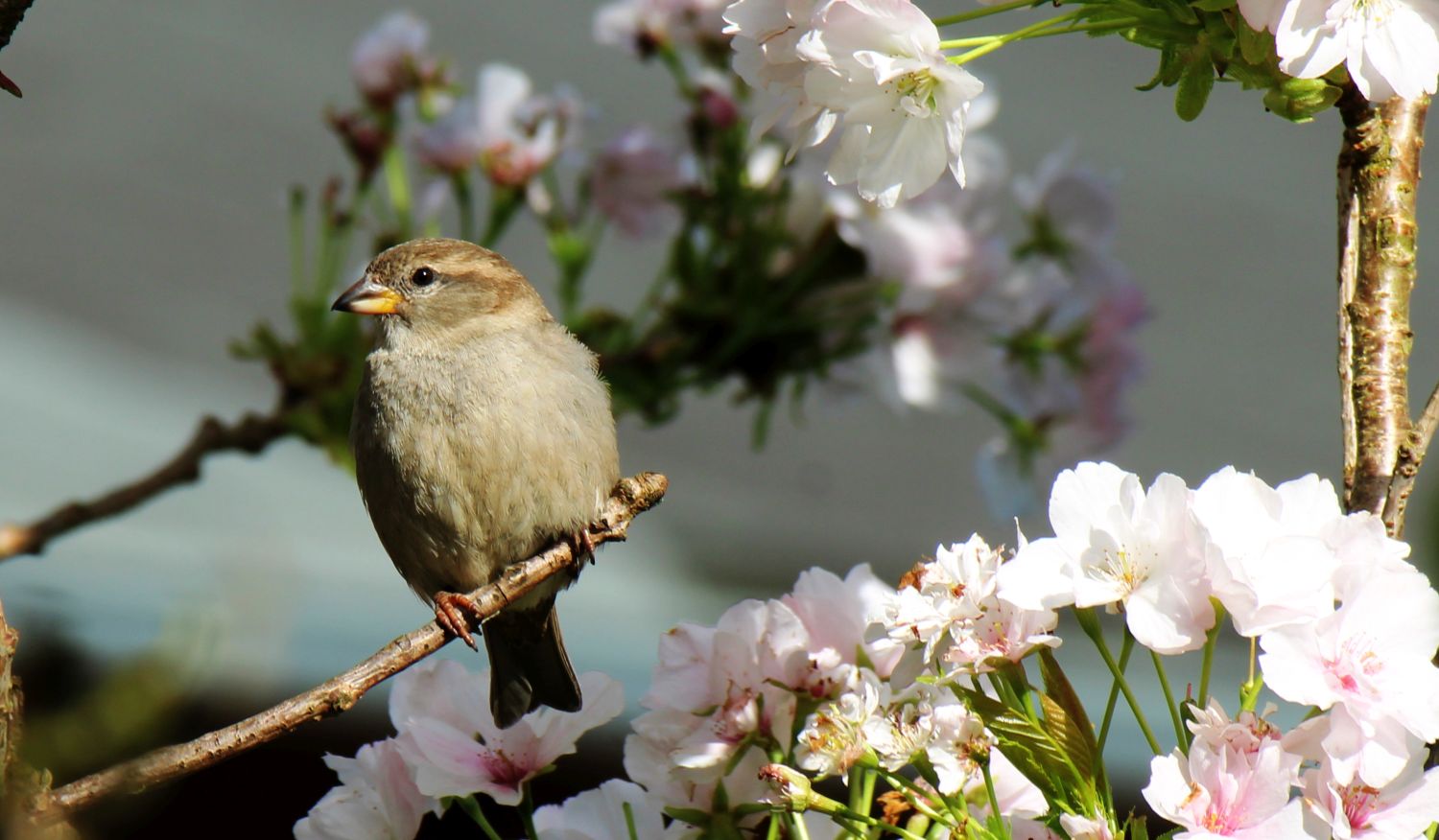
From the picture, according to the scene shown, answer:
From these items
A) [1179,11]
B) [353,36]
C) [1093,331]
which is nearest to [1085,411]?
[1093,331]

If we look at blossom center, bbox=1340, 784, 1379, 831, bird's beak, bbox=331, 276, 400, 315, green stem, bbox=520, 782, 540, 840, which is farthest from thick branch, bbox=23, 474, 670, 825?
bird's beak, bbox=331, 276, 400, 315

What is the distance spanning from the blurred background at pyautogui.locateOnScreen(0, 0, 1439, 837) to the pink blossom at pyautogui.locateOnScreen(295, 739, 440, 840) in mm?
1106

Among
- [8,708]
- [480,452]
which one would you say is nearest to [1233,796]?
[8,708]

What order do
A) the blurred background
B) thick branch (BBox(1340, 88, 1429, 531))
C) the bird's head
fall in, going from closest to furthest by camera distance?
thick branch (BBox(1340, 88, 1429, 531)), the bird's head, the blurred background

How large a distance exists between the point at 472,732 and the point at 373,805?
95 millimetres

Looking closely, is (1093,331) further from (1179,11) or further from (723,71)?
(1179,11)

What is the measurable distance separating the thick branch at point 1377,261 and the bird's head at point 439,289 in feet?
4.16

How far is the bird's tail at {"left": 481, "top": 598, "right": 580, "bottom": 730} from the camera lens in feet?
7.32

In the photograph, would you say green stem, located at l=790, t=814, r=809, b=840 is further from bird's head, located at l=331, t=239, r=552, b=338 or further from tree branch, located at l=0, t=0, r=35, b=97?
bird's head, located at l=331, t=239, r=552, b=338

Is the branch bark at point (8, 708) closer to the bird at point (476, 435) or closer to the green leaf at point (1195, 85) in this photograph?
the green leaf at point (1195, 85)

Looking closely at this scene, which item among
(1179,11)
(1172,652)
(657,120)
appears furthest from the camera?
(657,120)

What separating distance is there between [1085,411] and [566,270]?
0.79 meters

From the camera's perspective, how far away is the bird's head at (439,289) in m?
2.21

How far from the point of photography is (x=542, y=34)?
412 cm
